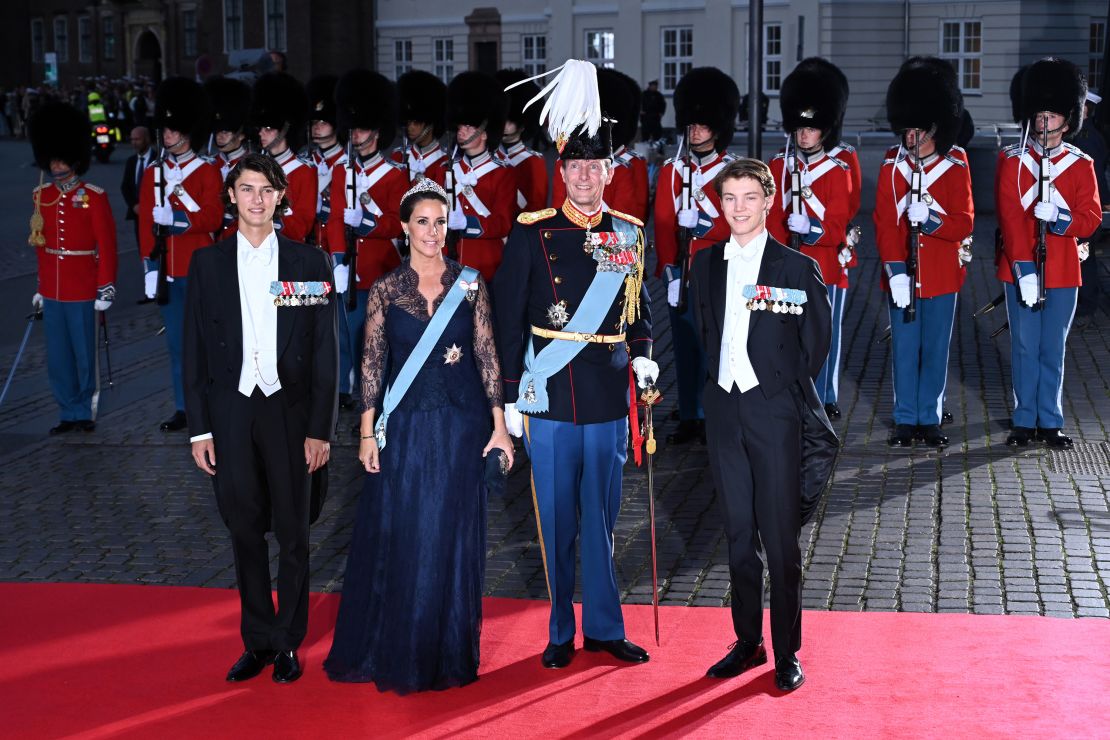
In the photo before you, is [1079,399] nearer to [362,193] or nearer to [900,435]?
[900,435]

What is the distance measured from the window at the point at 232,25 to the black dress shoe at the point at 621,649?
152ft

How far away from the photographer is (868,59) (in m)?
37.6

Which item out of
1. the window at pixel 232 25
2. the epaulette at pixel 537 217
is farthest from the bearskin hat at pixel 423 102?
the window at pixel 232 25

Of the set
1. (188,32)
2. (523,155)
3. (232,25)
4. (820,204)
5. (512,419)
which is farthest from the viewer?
(188,32)

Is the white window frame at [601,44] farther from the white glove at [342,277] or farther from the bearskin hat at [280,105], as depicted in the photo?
the white glove at [342,277]

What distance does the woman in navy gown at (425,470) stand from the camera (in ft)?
17.9

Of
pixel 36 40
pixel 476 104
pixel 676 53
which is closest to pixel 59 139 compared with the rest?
pixel 476 104

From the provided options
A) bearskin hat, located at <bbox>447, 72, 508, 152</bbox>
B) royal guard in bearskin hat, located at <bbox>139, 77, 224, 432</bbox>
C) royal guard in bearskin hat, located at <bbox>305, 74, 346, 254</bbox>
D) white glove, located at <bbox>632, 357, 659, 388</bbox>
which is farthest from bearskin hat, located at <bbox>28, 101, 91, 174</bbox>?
white glove, located at <bbox>632, 357, 659, 388</bbox>

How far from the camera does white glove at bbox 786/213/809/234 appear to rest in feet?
30.2

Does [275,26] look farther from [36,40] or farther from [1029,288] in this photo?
[1029,288]

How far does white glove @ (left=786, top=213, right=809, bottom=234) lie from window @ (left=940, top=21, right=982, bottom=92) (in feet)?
96.3

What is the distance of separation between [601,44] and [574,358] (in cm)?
3698

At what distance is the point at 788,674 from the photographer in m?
5.43

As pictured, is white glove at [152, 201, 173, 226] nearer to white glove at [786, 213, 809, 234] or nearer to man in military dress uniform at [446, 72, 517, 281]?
man in military dress uniform at [446, 72, 517, 281]
